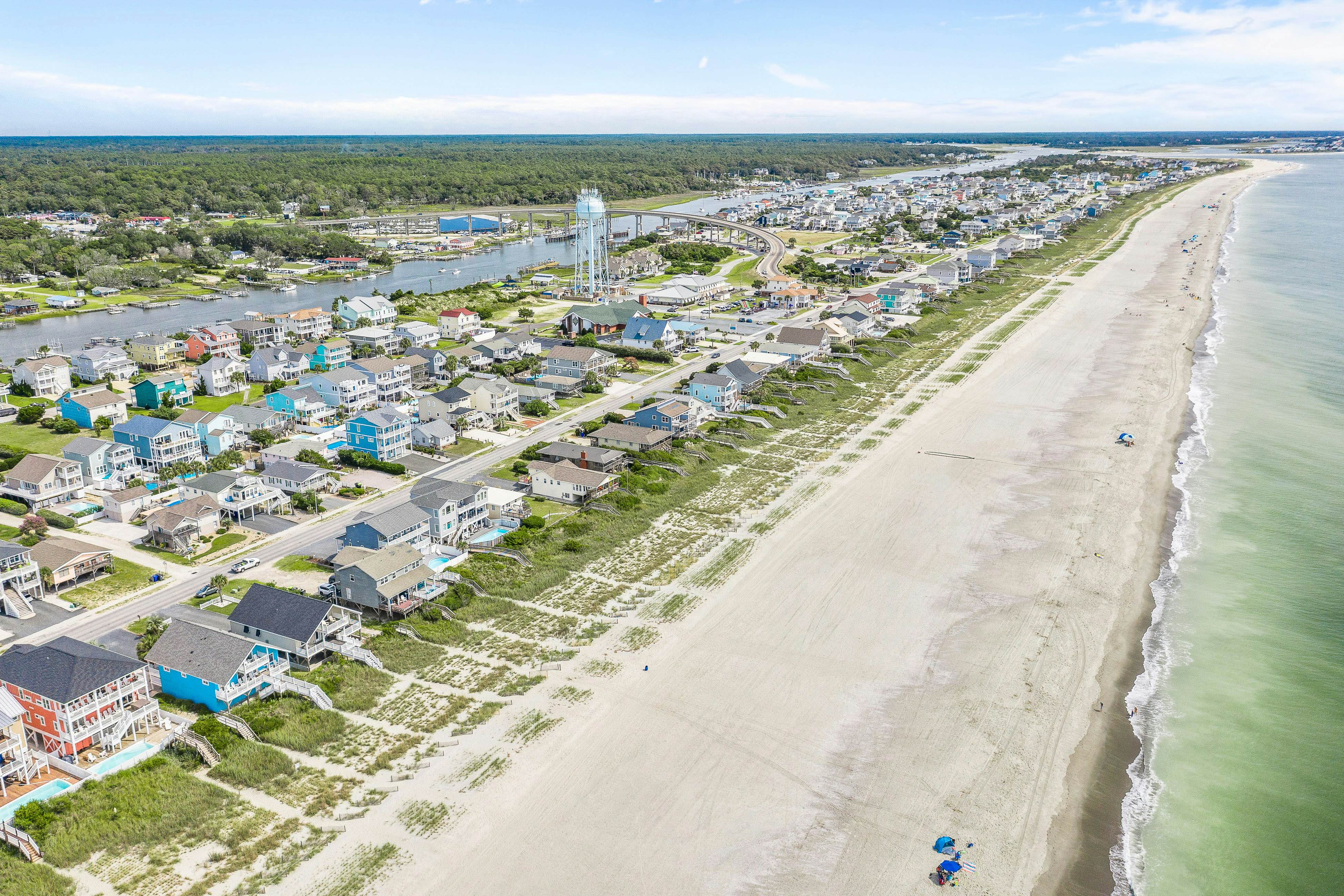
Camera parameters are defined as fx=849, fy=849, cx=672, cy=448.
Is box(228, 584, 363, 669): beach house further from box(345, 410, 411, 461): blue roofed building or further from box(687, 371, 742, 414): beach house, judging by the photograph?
box(687, 371, 742, 414): beach house

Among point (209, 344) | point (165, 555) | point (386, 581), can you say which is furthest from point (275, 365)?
point (386, 581)

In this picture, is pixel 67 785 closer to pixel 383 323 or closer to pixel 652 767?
pixel 652 767

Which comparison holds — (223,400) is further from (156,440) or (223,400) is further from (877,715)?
(877,715)

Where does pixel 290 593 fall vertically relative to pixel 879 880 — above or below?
above

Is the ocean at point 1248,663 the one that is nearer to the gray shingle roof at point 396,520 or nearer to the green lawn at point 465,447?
the gray shingle roof at point 396,520

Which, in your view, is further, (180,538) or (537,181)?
(537,181)

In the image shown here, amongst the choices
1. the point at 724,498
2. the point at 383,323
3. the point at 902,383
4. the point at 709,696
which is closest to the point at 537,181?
the point at 383,323
